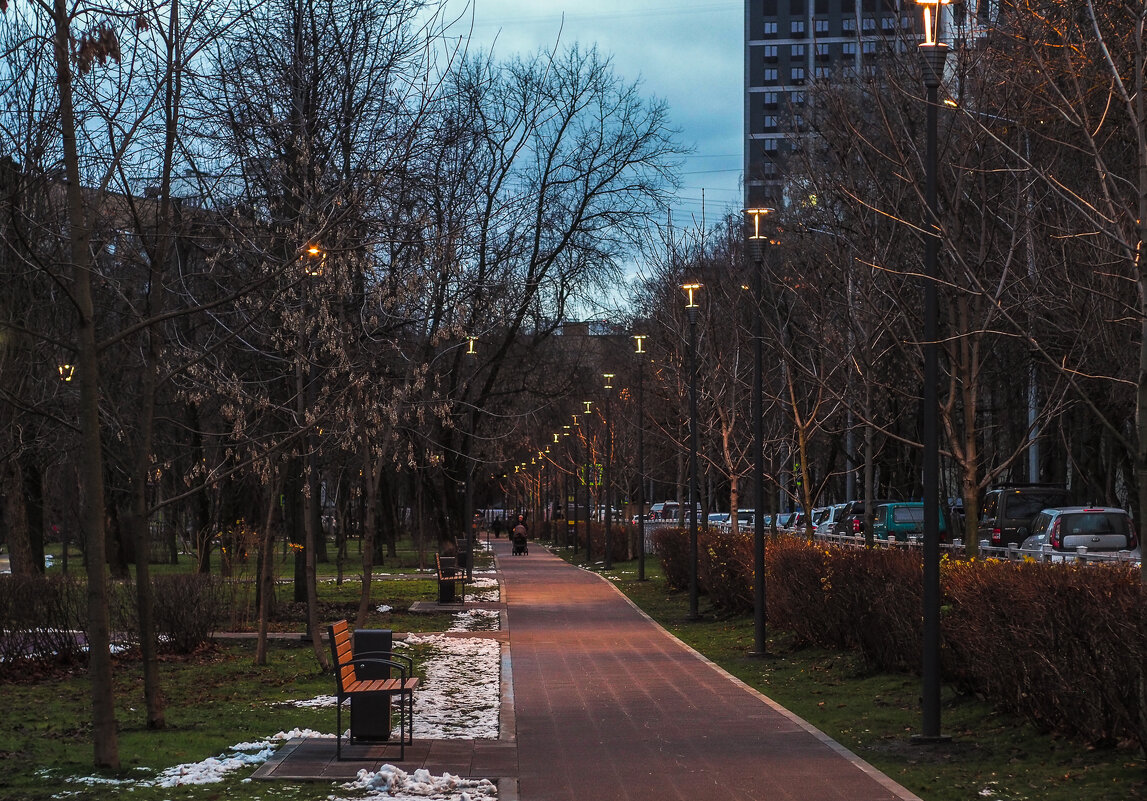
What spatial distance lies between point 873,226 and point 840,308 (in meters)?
3.15

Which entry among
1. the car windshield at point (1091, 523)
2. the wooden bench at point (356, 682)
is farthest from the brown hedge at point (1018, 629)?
the car windshield at point (1091, 523)

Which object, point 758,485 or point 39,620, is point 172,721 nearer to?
point 39,620

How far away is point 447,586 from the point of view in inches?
1145

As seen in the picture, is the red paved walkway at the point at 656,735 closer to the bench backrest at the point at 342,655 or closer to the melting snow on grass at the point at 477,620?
the bench backrest at the point at 342,655

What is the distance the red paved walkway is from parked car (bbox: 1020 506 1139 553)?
10.3m

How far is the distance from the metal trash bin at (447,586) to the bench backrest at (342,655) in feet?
55.5

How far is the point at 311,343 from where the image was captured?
16.6 meters

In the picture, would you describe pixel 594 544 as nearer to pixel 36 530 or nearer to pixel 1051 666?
pixel 36 530

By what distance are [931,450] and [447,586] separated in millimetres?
18176

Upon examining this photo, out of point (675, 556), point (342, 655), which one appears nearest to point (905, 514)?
point (675, 556)

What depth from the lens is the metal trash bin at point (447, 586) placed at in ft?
95.2

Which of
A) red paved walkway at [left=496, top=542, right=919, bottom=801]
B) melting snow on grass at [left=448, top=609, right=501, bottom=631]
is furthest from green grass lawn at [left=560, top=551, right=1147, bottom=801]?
melting snow on grass at [left=448, top=609, right=501, bottom=631]

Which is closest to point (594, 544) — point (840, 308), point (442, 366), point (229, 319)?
point (442, 366)

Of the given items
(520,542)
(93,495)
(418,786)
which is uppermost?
(93,495)
